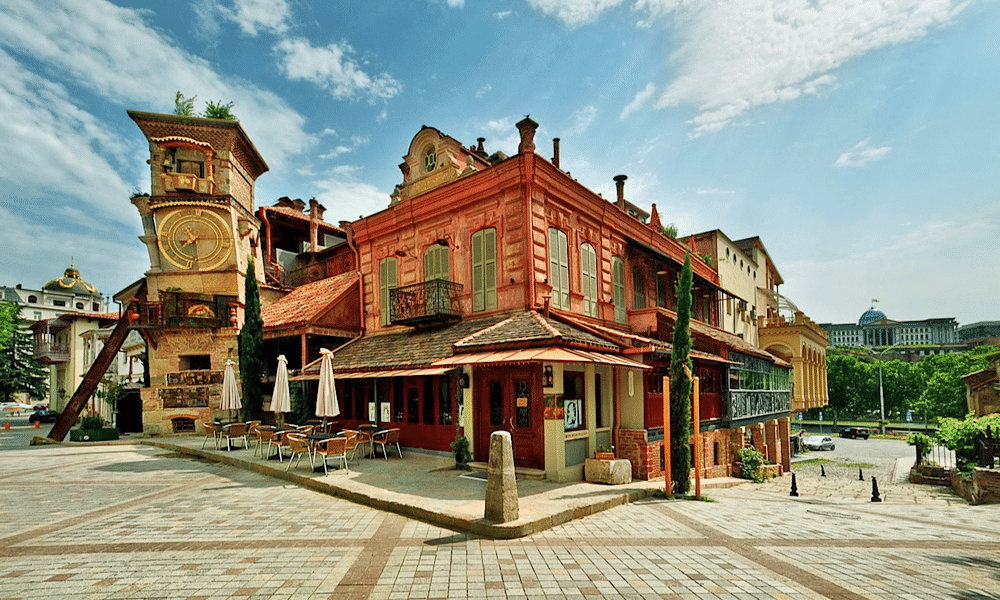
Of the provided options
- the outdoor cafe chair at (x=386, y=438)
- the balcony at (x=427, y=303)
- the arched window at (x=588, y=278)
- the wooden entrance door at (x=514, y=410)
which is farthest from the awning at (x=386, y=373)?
the arched window at (x=588, y=278)

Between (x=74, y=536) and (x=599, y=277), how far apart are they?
13304mm

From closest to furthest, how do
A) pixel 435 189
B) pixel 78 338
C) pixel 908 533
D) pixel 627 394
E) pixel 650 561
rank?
1. pixel 650 561
2. pixel 908 533
3. pixel 627 394
4. pixel 435 189
5. pixel 78 338

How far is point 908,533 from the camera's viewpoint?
322 inches

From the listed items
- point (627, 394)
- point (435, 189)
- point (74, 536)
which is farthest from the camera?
point (435, 189)

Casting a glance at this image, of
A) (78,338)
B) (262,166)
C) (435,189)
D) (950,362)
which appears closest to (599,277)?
(435,189)

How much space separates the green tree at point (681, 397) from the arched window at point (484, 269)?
5202 mm

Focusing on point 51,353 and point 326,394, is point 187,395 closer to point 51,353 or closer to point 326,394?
point 326,394

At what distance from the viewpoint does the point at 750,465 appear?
55.9ft

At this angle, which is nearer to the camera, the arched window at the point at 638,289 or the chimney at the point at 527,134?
the chimney at the point at 527,134

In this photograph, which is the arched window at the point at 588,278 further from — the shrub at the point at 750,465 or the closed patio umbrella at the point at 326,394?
the closed patio umbrella at the point at 326,394

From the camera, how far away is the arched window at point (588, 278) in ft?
50.7

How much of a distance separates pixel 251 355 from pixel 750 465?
57.0 ft

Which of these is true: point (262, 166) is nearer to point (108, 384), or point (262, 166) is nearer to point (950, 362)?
point (108, 384)

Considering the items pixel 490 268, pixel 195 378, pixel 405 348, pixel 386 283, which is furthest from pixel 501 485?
pixel 195 378
